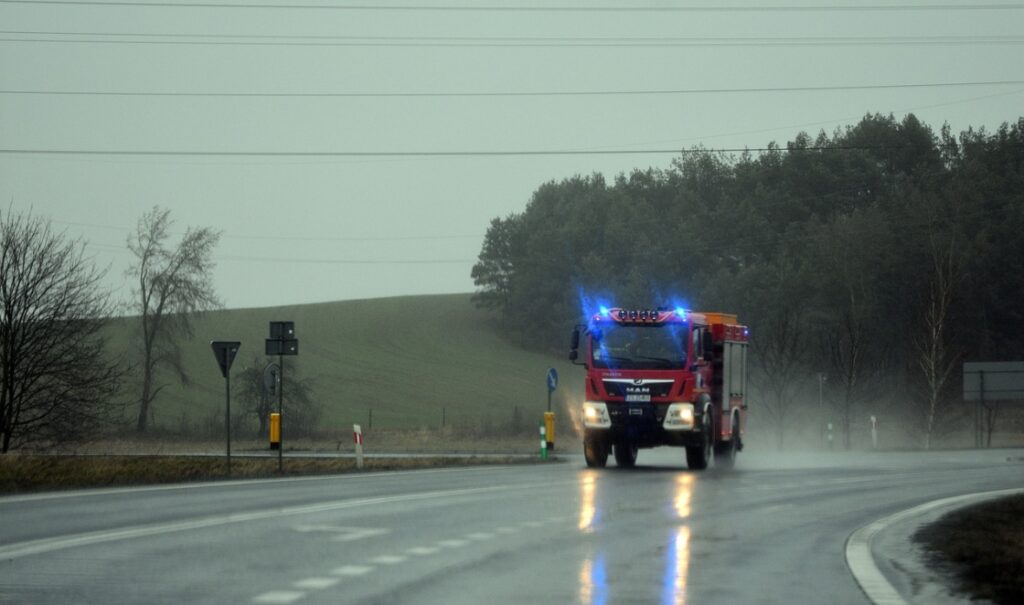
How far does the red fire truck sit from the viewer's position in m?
31.2

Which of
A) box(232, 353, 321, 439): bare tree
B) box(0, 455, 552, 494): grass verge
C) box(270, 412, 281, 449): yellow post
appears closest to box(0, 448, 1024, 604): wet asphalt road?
box(0, 455, 552, 494): grass verge

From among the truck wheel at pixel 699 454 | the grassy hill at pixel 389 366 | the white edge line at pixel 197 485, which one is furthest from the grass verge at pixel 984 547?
the grassy hill at pixel 389 366

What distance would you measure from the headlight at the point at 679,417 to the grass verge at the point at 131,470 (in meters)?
5.53

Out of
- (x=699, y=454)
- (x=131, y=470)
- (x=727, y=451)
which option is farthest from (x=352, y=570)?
(x=727, y=451)

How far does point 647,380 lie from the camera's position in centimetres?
3131

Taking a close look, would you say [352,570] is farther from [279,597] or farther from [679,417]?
[679,417]

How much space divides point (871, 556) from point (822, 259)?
81.4 metres

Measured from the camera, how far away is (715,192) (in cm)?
12400

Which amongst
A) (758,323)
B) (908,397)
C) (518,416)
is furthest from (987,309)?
(518,416)

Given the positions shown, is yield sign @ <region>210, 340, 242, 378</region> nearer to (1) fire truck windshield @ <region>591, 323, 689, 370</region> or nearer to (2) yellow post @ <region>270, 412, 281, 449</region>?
(1) fire truck windshield @ <region>591, 323, 689, 370</region>

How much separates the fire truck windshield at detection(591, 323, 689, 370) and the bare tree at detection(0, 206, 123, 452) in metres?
17.9

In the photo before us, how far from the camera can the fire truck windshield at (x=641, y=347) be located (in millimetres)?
31219

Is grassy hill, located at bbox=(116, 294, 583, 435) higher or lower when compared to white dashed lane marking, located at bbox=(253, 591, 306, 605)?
higher

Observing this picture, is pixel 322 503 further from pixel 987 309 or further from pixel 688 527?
pixel 987 309
